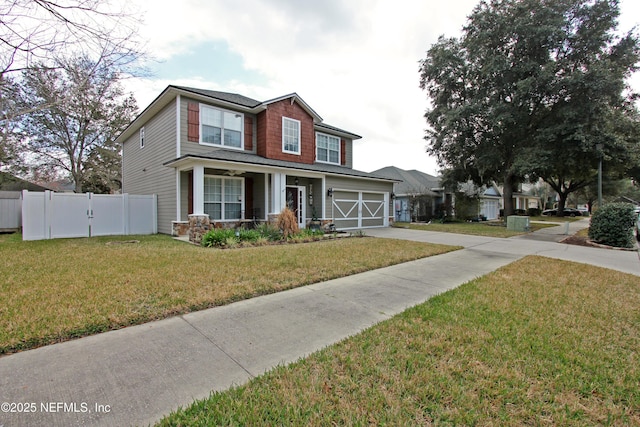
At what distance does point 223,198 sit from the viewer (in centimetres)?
1238

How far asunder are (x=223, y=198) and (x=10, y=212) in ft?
36.5

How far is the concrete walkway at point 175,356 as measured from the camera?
1.98 meters

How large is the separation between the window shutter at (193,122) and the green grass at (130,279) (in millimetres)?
5200

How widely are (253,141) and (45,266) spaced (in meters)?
9.27

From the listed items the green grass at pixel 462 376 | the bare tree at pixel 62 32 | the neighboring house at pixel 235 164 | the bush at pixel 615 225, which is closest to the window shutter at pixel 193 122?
the neighboring house at pixel 235 164

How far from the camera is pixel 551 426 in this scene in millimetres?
1874

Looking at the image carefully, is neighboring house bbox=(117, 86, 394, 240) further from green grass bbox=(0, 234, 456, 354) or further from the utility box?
the utility box

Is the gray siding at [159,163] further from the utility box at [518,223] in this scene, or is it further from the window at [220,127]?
the utility box at [518,223]

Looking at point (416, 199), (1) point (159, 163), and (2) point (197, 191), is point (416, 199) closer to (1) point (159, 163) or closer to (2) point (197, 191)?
(2) point (197, 191)

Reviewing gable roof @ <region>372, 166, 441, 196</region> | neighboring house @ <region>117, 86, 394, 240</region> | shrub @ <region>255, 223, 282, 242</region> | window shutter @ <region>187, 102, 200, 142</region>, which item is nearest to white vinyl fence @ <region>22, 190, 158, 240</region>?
neighboring house @ <region>117, 86, 394, 240</region>

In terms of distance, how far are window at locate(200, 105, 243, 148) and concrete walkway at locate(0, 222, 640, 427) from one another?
9621mm

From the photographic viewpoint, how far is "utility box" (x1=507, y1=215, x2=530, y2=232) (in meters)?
16.1

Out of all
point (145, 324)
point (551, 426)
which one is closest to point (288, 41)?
point (145, 324)

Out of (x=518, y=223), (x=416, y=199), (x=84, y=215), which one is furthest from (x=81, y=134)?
(x=518, y=223)
